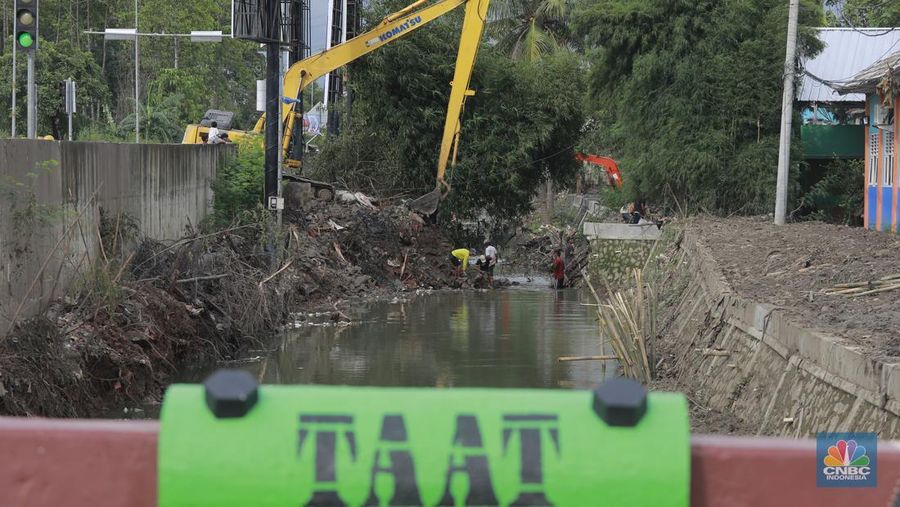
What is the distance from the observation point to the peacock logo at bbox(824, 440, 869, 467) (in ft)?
7.88

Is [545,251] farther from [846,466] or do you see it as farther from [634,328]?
[846,466]

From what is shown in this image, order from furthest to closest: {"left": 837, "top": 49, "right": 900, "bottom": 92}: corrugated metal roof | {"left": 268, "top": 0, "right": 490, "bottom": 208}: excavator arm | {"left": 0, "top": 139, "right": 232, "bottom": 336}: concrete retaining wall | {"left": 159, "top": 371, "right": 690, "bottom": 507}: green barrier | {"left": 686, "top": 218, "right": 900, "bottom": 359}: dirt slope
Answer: {"left": 268, "top": 0, "right": 490, "bottom": 208}: excavator arm
{"left": 837, "top": 49, "right": 900, "bottom": 92}: corrugated metal roof
{"left": 0, "top": 139, "right": 232, "bottom": 336}: concrete retaining wall
{"left": 686, "top": 218, "right": 900, "bottom": 359}: dirt slope
{"left": 159, "top": 371, "right": 690, "bottom": 507}: green barrier

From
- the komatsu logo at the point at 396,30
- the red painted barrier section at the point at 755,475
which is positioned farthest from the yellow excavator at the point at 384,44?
the red painted barrier section at the point at 755,475

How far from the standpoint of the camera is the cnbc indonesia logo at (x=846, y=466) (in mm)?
2381

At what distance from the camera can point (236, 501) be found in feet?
7.54

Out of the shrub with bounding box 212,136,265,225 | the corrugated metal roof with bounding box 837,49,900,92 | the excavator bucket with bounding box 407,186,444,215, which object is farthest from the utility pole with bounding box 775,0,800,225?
the shrub with bounding box 212,136,265,225

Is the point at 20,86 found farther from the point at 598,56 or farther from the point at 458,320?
the point at 458,320

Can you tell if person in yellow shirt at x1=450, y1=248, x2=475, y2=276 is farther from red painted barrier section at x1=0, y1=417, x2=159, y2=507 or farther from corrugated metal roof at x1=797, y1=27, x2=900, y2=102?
red painted barrier section at x1=0, y1=417, x2=159, y2=507

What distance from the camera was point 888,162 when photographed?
85.8 ft

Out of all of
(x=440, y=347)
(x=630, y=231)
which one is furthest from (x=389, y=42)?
(x=440, y=347)

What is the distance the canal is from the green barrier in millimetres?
14390

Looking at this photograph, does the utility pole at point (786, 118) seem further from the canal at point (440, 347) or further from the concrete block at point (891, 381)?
the concrete block at point (891, 381)

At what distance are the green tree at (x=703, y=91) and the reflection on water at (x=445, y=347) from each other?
711cm

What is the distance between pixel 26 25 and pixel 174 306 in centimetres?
462
